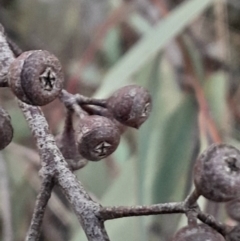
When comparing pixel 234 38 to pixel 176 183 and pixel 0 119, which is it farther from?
pixel 0 119

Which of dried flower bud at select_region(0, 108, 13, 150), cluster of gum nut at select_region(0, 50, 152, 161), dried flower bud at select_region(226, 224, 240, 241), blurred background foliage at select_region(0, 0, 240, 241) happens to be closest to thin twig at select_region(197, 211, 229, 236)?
dried flower bud at select_region(226, 224, 240, 241)

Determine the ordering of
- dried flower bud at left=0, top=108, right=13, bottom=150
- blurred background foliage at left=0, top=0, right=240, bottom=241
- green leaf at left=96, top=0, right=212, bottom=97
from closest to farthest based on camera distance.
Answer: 1. dried flower bud at left=0, top=108, right=13, bottom=150
2. blurred background foliage at left=0, top=0, right=240, bottom=241
3. green leaf at left=96, top=0, right=212, bottom=97

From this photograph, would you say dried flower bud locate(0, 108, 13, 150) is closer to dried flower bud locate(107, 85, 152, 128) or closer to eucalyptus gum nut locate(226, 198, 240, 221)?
dried flower bud locate(107, 85, 152, 128)

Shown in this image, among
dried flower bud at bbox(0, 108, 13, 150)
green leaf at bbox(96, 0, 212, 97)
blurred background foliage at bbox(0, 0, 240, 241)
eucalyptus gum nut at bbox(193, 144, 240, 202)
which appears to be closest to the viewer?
eucalyptus gum nut at bbox(193, 144, 240, 202)

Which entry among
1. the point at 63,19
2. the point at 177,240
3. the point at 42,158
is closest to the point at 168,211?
the point at 177,240

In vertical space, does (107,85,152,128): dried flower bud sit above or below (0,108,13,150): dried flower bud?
above

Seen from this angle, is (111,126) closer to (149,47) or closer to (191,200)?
(191,200)

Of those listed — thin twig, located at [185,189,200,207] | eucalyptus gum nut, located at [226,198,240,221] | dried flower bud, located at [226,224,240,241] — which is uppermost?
thin twig, located at [185,189,200,207]
